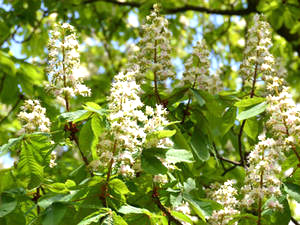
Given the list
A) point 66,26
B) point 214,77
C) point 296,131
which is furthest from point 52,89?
point 214,77

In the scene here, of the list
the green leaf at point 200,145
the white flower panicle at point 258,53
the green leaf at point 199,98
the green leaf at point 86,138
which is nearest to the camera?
the green leaf at point 86,138

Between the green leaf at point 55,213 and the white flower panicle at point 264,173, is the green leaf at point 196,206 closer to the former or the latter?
the white flower panicle at point 264,173

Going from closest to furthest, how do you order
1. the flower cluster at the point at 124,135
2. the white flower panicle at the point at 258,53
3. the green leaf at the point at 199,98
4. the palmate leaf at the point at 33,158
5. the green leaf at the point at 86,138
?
1. the flower cluster at the point at 124,135
2. the palmate leaf at the point at 33,158
3. the green leaf at the point at 86,138
4. the green leaf at the point at 199,98
5. the white flower panicle at the point at 258,53

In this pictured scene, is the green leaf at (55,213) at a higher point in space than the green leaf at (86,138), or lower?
lower

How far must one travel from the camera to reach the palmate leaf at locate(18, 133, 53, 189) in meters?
2.10

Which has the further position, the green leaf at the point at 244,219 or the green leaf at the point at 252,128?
the green leaf at the point at 252,128

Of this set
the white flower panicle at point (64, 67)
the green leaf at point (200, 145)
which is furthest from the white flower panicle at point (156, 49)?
the white flower panicle at point (64, 67)

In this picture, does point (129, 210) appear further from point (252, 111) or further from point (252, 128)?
point (252, 128)

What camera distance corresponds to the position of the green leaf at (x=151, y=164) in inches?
72.3

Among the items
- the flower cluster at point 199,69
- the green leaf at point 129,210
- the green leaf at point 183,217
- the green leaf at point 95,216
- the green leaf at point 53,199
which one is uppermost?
the flower cluster at point 199,69

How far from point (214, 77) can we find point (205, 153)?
3.78 ft

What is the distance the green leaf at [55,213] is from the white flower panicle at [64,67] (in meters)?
0.70

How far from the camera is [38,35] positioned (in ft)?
21.0

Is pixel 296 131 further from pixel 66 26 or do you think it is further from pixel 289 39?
pixel 289 39
